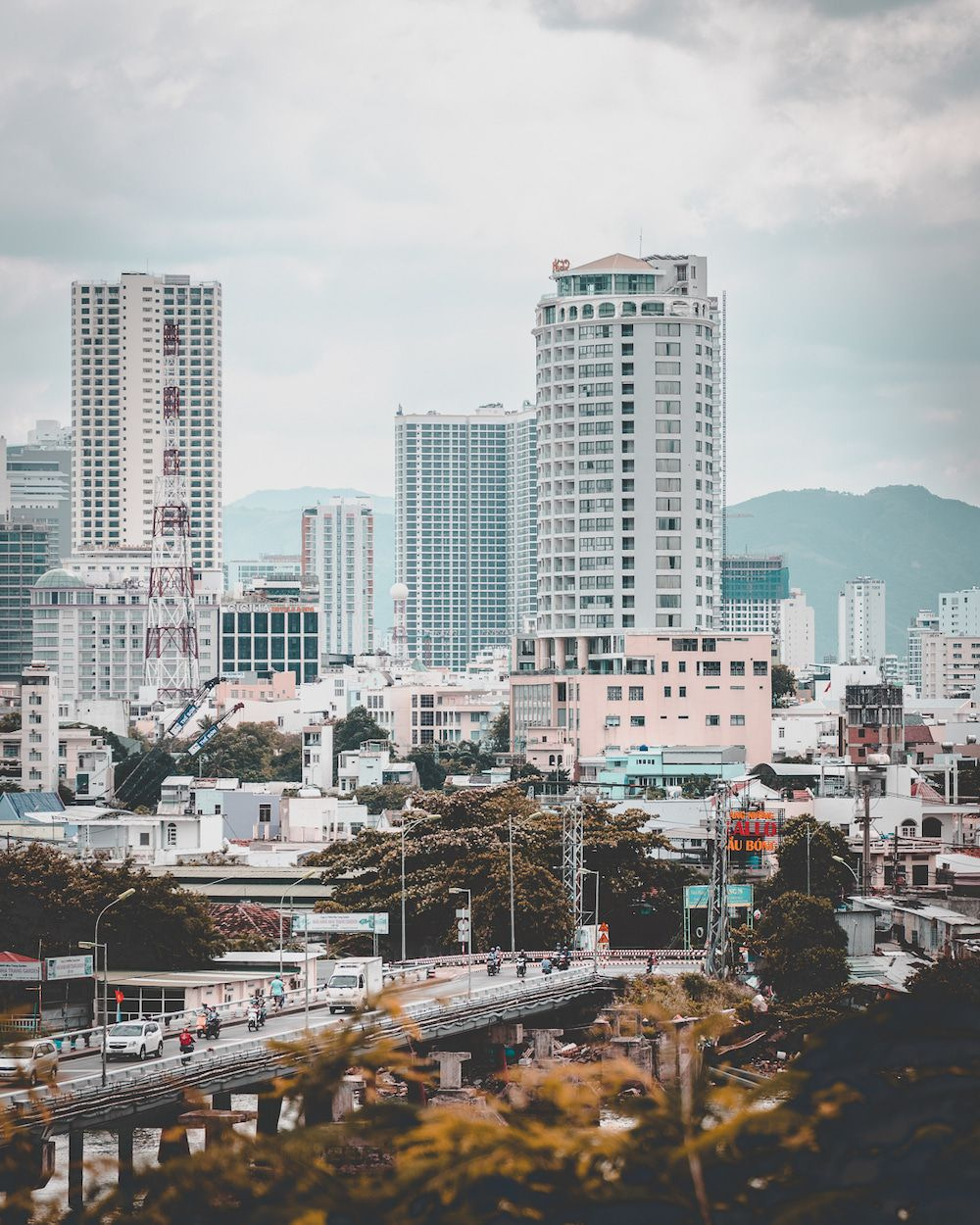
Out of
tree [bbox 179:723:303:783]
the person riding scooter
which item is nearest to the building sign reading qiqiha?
the person riding scooter

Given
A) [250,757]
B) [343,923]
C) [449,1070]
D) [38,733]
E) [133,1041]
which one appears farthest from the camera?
[250,757]

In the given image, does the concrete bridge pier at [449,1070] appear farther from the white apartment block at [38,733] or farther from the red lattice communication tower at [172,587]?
the red lattice communication tower at [172,587]

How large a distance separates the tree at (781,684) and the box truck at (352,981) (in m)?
91.1

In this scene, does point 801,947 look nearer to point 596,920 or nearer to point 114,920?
point 596,920

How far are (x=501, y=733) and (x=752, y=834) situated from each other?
68942 mm

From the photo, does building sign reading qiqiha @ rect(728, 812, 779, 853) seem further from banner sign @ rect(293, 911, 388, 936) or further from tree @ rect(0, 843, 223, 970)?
tree @ rect(0, 843, 223, 970)

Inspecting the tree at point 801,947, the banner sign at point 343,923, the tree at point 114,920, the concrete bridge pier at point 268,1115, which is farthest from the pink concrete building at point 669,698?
the concrete bridge pier at point 268,1115

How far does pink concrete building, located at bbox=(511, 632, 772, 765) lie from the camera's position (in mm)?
102938

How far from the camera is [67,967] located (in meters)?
43.6

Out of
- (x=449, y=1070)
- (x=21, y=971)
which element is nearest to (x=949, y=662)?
(x=449, y=1070)

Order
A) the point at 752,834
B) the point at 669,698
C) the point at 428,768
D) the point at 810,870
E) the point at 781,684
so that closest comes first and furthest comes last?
the point at 810,870
the point at 752,834
the point at 669,698
the point at 428,768
the point at 781,684

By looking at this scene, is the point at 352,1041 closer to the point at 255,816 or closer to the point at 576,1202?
the point at 576,1202

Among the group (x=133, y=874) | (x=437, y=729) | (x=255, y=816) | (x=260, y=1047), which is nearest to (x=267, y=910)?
(x=133, y=874)

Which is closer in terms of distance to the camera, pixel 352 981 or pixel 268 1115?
pixel 268 1115
